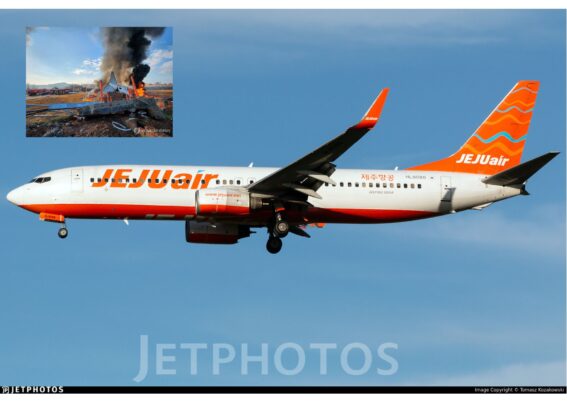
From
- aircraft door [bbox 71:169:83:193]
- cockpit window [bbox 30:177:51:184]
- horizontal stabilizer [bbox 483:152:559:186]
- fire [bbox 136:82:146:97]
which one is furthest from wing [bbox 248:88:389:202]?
fire [bbox 136:82:146:97]

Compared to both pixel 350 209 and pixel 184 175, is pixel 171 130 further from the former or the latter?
pixel 350 209

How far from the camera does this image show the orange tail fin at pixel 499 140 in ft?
224

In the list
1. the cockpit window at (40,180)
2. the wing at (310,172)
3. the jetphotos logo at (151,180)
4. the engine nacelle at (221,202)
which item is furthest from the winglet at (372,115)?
the cockpit window at (40,180)

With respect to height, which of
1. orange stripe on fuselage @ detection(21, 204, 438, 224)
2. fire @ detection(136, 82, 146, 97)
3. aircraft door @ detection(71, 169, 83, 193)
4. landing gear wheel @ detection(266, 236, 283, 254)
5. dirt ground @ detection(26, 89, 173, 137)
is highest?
fire @ detection(136, 82, 146, 97)

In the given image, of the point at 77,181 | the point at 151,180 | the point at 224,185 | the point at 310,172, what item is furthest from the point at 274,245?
the point at 77,181

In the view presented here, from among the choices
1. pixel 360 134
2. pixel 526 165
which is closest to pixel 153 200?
pixel 360 134

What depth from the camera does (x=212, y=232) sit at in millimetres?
67375

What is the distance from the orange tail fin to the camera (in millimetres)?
68375

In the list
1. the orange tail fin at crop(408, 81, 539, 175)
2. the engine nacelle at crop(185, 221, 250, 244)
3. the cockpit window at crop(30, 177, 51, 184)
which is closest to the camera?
the cockpit window at crop(30, 177, 51, 184)

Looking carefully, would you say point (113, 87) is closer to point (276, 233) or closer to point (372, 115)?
point (276, 233)

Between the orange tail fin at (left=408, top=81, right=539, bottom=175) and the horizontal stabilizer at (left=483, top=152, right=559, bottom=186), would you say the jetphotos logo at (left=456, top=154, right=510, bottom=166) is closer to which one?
the orange tail fin at (left=408, top=81, right=539, bottom=175)

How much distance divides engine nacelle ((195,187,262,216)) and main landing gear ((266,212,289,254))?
2100 millimetres

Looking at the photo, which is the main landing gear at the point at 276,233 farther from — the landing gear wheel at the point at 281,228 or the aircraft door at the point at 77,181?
the aircraft door at the point at 77,181

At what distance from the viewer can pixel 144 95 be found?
234 ft
